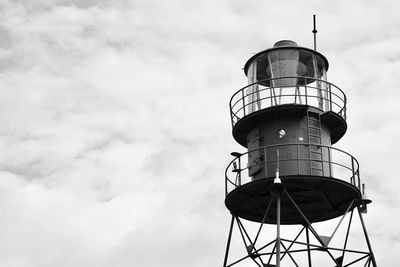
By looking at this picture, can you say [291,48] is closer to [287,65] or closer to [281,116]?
[287,65]

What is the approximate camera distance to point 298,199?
35.8m

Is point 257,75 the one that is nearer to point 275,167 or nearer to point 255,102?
point 255,102

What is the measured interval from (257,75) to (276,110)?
303cm

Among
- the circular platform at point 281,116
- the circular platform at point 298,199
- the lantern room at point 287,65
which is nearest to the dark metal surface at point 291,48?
the lantern room at point 287,65

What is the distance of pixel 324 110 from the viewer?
3575cm

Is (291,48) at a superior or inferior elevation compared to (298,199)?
superior

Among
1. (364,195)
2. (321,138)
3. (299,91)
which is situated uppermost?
(299,91)

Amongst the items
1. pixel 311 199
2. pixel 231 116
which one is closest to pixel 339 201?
pixel 311 199

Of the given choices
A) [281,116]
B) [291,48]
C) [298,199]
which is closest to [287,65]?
[291,48]

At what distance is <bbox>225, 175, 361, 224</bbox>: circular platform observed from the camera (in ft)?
111

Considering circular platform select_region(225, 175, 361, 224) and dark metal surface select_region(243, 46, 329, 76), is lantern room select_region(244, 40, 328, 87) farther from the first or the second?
circular platform select_region(225, 175, 361, 224)

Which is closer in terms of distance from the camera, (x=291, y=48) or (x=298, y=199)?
(x=298, y=199)


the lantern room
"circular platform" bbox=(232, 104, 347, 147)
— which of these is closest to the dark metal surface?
the lantern room

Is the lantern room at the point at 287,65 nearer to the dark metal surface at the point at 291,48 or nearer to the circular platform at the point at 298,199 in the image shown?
the dark metal surface at the point at 291,48
